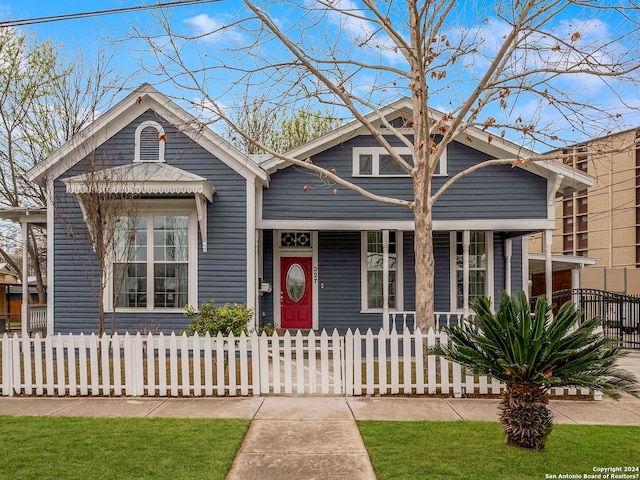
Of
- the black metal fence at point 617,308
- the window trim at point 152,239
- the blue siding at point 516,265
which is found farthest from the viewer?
the black metal fence at point 617,308

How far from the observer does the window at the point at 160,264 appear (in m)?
10.9

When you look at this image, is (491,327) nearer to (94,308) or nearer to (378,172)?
(378,172)

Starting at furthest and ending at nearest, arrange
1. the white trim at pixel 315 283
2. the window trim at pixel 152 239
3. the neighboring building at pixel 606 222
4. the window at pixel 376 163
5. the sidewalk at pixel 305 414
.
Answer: the neighboring building at pixel 606 222
the white trim at pixel 315 283
the window at pixel 376 163
the window trim at pixel 152 239
the sidewalk at pixel 305 414

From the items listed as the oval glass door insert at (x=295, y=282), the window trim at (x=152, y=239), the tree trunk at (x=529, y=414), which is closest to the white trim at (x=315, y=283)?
the oval glass door insert at (x=295, y=282)

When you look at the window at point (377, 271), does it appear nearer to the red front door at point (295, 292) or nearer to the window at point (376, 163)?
the red front door at point (295, 292)

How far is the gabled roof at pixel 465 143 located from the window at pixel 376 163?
18.6 inches

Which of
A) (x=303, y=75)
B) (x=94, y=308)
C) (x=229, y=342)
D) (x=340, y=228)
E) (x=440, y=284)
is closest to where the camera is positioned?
(x=229, y=342)

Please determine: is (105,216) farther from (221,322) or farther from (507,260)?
(507,260)

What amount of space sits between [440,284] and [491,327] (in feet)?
26.5

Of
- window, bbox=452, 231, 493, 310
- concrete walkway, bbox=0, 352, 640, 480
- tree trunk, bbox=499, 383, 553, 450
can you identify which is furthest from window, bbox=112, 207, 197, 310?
tree trunk, bbox=499, 383, 553, 450

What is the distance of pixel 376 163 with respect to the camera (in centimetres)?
1190

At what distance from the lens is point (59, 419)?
5957 millimetres

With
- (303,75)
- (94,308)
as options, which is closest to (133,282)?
(94,308)

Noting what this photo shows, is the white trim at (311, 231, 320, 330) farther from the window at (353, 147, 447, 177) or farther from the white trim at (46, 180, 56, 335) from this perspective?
the white trim at (46, 180, 56, 335)
